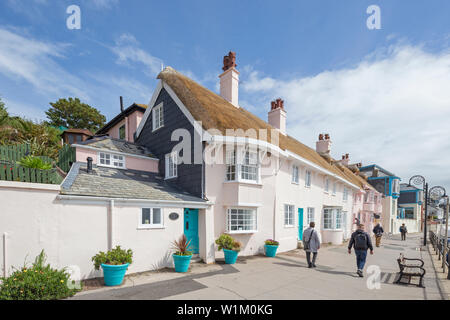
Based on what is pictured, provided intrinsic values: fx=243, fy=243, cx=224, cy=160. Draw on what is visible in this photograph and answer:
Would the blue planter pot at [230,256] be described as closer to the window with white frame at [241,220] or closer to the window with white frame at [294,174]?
the window with white frame at [241,220]

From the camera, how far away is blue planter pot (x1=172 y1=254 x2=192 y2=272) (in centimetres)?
866

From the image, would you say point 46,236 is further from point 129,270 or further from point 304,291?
point 304,291

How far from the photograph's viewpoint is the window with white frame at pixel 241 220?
11.5m

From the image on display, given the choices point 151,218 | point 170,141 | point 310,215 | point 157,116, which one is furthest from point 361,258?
point 157,116

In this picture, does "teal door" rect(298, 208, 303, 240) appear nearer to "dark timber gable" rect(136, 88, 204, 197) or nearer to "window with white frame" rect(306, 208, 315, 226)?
"window with white frame" rect(306, 208, 315, 226)

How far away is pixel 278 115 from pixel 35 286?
17854 millimetres

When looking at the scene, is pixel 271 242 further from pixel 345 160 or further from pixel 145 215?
pixel 345 160

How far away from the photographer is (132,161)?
1377cm

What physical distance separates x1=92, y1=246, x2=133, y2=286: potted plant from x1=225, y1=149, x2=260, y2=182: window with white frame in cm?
578

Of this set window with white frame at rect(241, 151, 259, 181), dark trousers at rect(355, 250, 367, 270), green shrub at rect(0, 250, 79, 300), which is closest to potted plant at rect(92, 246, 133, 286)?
green shrub at rect(0, 250, 79, 300)

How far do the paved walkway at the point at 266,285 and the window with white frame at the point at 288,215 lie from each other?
4257mm

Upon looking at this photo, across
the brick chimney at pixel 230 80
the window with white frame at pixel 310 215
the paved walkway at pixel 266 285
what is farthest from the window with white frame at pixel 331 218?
the brick chimney at pixel 230 80
